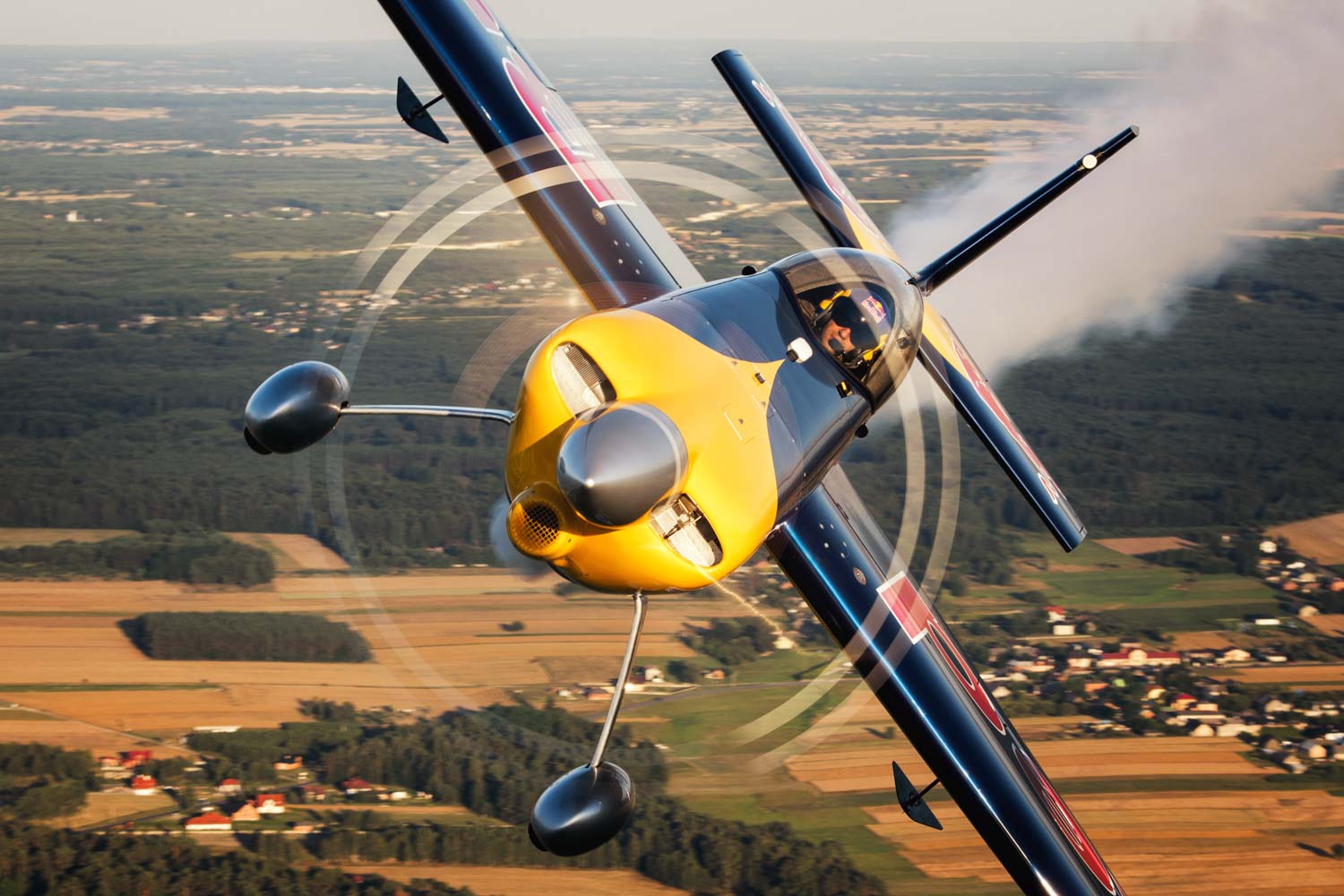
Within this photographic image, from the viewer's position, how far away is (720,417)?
12.7 m

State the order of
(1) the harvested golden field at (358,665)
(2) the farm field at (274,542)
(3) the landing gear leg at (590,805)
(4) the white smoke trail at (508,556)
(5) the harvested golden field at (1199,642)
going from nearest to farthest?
(3) the landing gear leg at (590,805) → (4) the white smoke trail at (508,556) → (1) the harvested golden field at (358,665) → (2) the farm field at (274,542) → (5) the harvested golden field at (1199,642)

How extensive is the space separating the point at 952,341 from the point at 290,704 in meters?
35.0

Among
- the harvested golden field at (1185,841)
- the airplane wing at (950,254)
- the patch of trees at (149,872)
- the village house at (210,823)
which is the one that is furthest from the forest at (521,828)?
the airplane wing at (950,254)

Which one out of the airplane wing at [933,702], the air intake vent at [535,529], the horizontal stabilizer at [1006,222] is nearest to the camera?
the air intake vent at [535,529]

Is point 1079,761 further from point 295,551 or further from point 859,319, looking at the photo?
point 859,319

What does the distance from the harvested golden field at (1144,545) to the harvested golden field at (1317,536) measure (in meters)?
6.83

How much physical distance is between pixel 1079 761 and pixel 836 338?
36.9 meters

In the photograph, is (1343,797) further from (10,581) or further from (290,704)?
(10,581)

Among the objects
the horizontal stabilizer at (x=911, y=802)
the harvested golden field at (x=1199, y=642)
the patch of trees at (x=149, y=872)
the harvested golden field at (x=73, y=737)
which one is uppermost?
the harvested golden field at (x=1199, y=642)

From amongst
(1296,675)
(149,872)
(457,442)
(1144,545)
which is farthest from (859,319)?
(1144,545)

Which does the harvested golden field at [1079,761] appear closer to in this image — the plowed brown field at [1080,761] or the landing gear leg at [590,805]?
the plowed brown field at [1080,761]

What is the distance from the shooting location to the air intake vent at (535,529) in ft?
39.4

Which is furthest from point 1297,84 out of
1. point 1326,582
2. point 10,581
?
point 10,581

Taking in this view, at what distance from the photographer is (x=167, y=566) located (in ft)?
198
